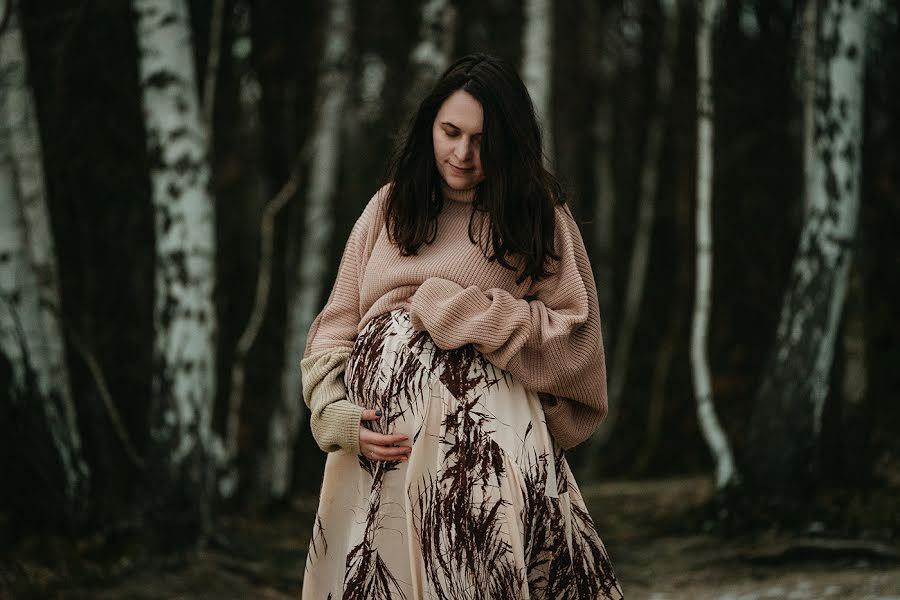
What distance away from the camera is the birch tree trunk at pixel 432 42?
728 cm

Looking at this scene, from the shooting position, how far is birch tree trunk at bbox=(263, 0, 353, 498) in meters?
8.05

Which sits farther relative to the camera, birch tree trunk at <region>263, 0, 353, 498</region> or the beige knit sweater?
birch tree trunk at <region>263, 0, 353, 498</region>

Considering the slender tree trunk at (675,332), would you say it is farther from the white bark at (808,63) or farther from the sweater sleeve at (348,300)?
the sweater sleeve at (348,300)

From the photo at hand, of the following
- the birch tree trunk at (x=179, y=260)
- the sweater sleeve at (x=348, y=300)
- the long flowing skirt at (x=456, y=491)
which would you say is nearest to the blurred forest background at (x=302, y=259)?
the birch tree trunk at (x=179, y=260)

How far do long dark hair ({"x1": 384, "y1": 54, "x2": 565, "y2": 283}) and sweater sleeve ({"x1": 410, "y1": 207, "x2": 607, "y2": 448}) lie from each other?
0.08 metres

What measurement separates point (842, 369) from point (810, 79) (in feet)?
6.58

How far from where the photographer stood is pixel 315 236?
327 inches

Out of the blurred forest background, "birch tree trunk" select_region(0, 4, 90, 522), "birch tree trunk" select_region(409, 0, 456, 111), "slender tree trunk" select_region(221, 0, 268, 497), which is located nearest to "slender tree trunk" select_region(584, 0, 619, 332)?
the blurred forest background

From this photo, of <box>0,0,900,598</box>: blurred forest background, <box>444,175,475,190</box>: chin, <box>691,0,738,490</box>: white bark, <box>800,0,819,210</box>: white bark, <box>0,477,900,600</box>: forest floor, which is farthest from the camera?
<box>691,0,738,490</box>: white bark

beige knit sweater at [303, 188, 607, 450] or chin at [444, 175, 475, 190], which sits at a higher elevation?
chin at [444, 175, 475, 190]

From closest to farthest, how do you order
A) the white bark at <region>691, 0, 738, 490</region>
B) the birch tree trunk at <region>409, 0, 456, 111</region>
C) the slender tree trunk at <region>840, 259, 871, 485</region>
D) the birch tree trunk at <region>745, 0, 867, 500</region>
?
the birch tree trunk at <region>745, 0, 867, 500</region> < the slender tree trunk at <region>840, 259, 871, 485</region> < the white bark at <region>691, 0, 738, 490</region> < the birch tree trunk at <region>409, 0, 456, 111</region>

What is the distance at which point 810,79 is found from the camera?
7.10m

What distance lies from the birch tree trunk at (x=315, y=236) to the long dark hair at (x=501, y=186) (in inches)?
192

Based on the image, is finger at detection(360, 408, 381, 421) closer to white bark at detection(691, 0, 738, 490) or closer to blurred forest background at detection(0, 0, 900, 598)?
blurred forest background at detection(0, 0, 900, 598)
